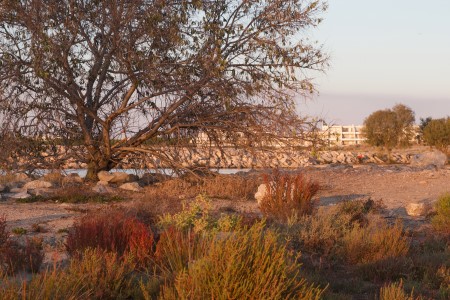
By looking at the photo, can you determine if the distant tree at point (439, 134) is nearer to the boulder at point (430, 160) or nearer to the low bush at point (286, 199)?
the boulder at point (430, 160)

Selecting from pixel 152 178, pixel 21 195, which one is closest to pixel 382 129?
pixel 152 178

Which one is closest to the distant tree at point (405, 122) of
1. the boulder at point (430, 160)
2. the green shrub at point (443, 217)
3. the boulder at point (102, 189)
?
the boulder at point (430, 160)

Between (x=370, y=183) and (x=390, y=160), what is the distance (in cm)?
2597

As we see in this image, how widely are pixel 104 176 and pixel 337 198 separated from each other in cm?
643

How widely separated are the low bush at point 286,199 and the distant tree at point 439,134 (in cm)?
3380

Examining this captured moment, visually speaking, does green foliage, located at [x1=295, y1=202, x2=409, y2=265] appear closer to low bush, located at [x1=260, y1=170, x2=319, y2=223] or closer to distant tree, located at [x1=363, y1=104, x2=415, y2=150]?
low bush, located at [x1=260, y1=170, x2=319, y2=223]

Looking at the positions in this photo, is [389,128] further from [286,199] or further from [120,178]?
[286,199]

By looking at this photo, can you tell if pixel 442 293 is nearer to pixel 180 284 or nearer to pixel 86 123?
pixel 180 284

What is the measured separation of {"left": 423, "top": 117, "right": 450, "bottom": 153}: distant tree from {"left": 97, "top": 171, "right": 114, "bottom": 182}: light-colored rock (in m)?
30.9

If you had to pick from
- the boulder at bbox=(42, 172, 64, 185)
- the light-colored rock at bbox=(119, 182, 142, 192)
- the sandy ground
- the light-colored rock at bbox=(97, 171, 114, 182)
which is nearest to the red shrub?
the sandy ground

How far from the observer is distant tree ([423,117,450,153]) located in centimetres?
4506

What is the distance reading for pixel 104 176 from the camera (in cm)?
1925

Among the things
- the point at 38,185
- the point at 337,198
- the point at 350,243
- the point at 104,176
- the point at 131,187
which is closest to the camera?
the point at 350,243

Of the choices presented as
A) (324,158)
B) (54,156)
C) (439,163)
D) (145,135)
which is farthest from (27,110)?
(324,158)
